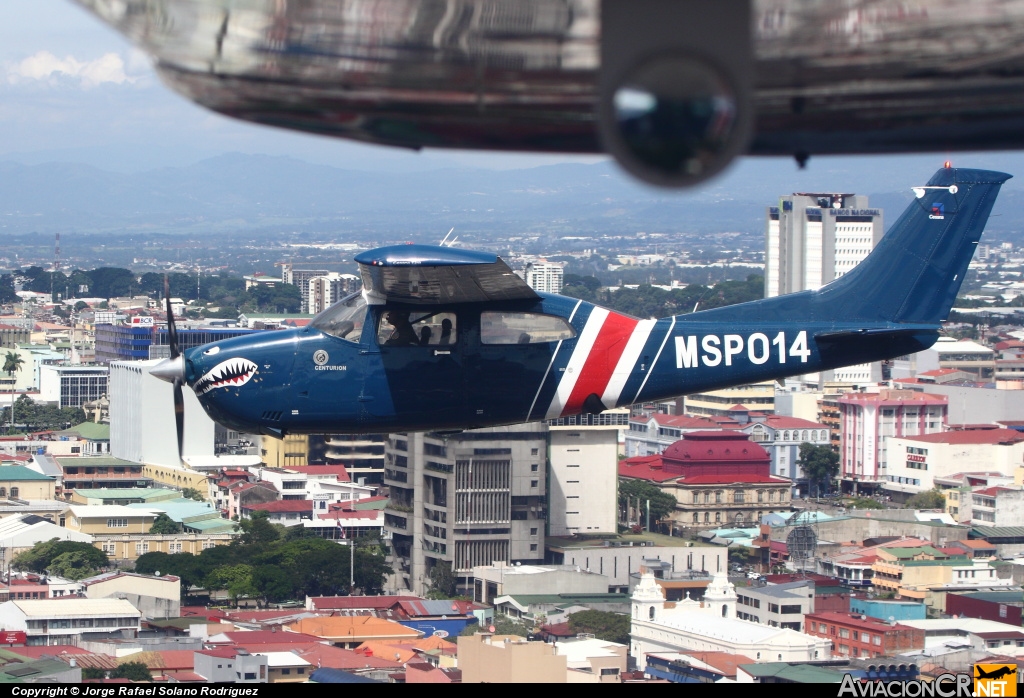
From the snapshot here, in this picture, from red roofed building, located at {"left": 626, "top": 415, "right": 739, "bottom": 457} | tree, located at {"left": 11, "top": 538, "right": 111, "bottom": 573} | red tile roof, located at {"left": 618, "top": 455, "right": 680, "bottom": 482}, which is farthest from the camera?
red roofed building, located at {"left": 626, "top": 415, "right": 739, "bottom": 457}

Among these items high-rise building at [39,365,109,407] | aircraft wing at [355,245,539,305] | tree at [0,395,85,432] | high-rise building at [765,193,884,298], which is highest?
high-rise building at [765,193,884,298]

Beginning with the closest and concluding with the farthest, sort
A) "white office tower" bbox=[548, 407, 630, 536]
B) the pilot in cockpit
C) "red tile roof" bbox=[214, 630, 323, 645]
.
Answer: the pilot in cockpit
"red tile roof" bbox=[214, 630, 323, 645]
"white office tower" bbox=[548, 407, 630, 536]

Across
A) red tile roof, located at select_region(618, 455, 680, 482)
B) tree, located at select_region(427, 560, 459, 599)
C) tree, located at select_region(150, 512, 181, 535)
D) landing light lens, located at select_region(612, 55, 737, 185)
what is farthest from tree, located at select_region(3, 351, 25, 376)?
landing light lens, located at select_region(612, 55, 737, 185)

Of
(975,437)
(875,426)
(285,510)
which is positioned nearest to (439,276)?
(285,510)

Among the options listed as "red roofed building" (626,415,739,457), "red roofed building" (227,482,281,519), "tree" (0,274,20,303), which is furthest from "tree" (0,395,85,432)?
"tree" (0,274,20,303)

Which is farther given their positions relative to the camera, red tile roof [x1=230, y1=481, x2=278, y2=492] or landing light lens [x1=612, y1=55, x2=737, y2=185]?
red tile roof [x1=230, y1=481, x2=278, y2=492]

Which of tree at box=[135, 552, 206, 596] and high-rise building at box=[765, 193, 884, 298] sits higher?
high-rise building at box=[765, 193, 884, 298]

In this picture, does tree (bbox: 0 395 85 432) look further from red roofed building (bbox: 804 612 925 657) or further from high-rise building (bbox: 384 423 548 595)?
red roofed building (bbox: 804 612 925 657)
